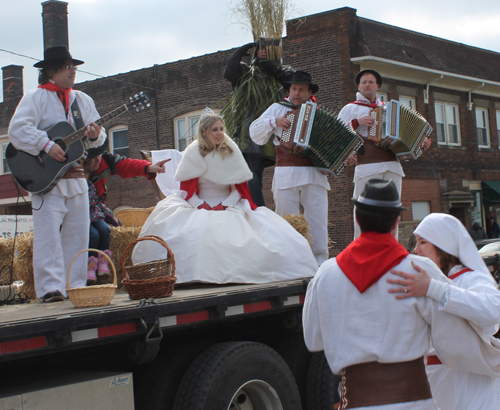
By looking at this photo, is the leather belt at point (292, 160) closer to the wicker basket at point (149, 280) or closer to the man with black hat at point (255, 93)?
the man with black hat at point (255, 93)

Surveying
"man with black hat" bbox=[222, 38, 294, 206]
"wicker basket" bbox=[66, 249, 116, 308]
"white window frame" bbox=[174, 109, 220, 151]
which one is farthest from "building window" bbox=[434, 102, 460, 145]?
"wicker basket" bbox=[66, 249, 116, 308]

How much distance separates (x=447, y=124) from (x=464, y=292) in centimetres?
2166

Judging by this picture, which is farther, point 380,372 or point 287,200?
point 287,200

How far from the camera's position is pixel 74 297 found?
3447 millimetres

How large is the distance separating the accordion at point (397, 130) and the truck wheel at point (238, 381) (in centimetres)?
329

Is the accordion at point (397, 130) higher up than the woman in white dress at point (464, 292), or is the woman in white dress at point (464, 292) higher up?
the accordion at point (397, 130)

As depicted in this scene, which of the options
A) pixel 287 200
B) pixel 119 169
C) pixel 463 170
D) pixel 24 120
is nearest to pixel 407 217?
pixel 463 170

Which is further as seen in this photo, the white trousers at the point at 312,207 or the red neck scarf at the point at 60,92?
the white trousers at the point at 312,207

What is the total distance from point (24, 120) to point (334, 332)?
9.79ft

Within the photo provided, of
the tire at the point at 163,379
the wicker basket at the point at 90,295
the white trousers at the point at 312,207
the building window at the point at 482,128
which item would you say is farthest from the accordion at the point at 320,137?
the building window at the point at 482,128

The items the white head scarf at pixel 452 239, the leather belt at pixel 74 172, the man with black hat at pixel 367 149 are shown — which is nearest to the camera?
the white head scarf at pixel 452 239

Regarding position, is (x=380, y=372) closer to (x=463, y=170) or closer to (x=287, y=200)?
(x=287, y=200)

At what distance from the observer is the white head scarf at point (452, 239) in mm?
3035

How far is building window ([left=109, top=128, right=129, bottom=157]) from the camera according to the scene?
23866 millimetres
